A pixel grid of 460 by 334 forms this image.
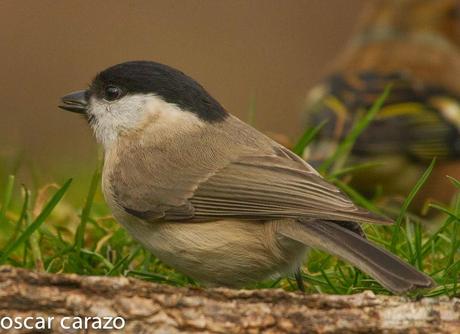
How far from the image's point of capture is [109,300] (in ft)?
10.7

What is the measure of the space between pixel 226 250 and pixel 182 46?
989 centimetres

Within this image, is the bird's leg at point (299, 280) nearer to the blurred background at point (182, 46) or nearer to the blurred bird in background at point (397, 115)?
the blurred bird in background at point (397, 115)

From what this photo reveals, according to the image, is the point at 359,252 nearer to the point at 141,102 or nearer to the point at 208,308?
the point at 208,308

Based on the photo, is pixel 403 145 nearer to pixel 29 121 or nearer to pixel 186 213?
pixel 186 213

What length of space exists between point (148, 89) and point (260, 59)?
32.0 feet

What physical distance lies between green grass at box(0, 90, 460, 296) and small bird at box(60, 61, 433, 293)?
0.94 ft

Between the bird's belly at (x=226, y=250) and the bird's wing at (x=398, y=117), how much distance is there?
132 inches

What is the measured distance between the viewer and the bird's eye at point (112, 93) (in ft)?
15.2

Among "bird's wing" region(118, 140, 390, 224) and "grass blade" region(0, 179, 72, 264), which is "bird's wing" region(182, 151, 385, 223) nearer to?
"bird's wing" region(118, 140, 390, 224)

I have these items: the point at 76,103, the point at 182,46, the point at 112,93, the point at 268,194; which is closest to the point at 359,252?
the point at 268,194

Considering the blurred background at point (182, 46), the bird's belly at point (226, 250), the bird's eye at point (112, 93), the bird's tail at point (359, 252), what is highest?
the bird's eye at point (112, 93)

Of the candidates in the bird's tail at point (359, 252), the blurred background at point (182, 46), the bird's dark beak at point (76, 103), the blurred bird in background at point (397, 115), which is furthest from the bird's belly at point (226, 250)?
the blurred background at point (182, 46)

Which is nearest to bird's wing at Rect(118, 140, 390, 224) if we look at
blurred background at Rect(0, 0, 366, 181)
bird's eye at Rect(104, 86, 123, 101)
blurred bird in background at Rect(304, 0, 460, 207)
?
bird's eye at Rect(104, 86, 123, 101)

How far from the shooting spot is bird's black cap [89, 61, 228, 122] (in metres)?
4.48
